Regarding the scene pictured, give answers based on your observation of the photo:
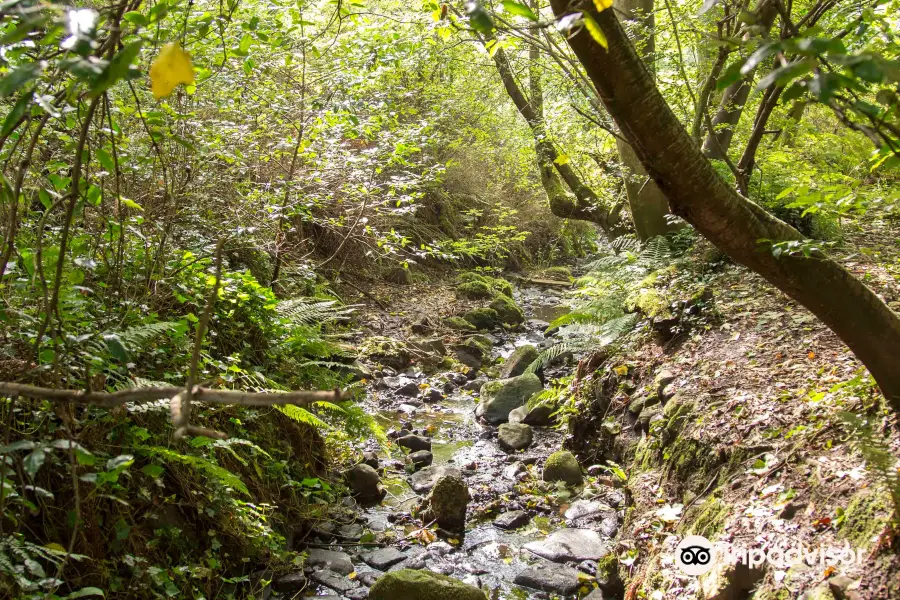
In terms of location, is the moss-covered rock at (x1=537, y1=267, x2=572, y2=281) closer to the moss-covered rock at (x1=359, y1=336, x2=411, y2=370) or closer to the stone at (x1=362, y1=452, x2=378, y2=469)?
the moss-covered rock at (x1=359, y1=336, x2=411, y2=370)

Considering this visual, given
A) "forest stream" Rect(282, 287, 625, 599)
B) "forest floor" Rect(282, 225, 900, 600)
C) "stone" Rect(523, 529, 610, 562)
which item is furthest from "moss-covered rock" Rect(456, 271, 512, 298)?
"stone" Rect(523, 529, 610, 562)

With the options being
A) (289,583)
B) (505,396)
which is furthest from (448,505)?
(505,396)

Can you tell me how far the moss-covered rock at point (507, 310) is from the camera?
10.9 m

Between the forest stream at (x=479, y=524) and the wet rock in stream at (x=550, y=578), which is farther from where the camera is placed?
the forest stream at (x=479, y=524)

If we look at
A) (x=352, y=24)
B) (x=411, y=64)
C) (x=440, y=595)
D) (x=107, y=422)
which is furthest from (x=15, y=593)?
(x=411, y=64)

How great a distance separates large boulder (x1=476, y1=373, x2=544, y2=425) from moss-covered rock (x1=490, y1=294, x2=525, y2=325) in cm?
343

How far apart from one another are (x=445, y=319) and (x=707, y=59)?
17.7 ft

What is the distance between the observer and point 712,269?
6125 mm

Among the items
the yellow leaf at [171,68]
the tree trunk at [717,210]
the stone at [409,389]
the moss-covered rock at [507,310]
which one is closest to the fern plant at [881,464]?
the tree trunk at [717,210]

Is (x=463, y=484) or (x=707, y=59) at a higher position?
(x=707, y=59)

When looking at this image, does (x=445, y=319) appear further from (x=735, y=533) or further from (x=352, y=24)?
(x=735, y=533)

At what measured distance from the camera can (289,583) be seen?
3.82m

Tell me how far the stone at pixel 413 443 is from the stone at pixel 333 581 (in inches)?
84.3

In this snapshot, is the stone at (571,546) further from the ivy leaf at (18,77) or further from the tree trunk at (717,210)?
the ivy leaf at (18,77)
